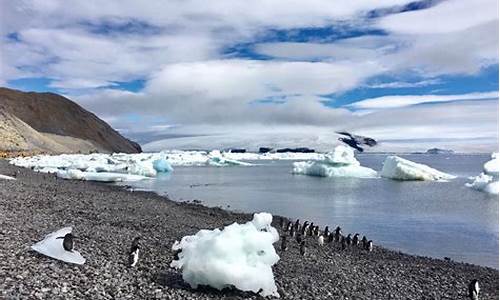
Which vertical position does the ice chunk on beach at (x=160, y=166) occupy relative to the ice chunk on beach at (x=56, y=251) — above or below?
above

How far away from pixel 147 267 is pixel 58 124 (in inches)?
4696

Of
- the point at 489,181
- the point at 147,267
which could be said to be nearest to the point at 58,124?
the point at 489,181

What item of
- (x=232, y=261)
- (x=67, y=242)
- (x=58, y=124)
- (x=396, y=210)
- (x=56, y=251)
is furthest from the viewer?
(x=58, y=124)

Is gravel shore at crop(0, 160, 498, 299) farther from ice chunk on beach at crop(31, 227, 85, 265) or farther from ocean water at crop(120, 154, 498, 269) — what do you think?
ocean water at crop(120, 154, 498, 269)

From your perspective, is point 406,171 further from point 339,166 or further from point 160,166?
point 160,166

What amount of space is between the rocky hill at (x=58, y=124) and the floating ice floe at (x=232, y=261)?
81969 mm

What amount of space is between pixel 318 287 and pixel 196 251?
2.72m

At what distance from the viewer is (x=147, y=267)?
998 cm

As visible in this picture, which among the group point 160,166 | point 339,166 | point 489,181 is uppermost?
point 339,166

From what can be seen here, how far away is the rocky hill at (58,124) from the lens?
9719cm

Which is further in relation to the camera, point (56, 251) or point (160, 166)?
point (160, 166)

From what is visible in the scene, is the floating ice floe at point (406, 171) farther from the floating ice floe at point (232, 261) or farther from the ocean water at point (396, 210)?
the floating ice floe at point (232, 261)

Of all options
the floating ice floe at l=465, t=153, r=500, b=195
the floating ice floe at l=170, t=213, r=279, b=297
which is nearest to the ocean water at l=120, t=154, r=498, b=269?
the floating ice floe at l=465, t=153, r=500, b=195

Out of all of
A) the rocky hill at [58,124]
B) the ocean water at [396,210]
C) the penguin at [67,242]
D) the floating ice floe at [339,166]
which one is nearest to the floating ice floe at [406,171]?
the floating ice floe at [339,166]
